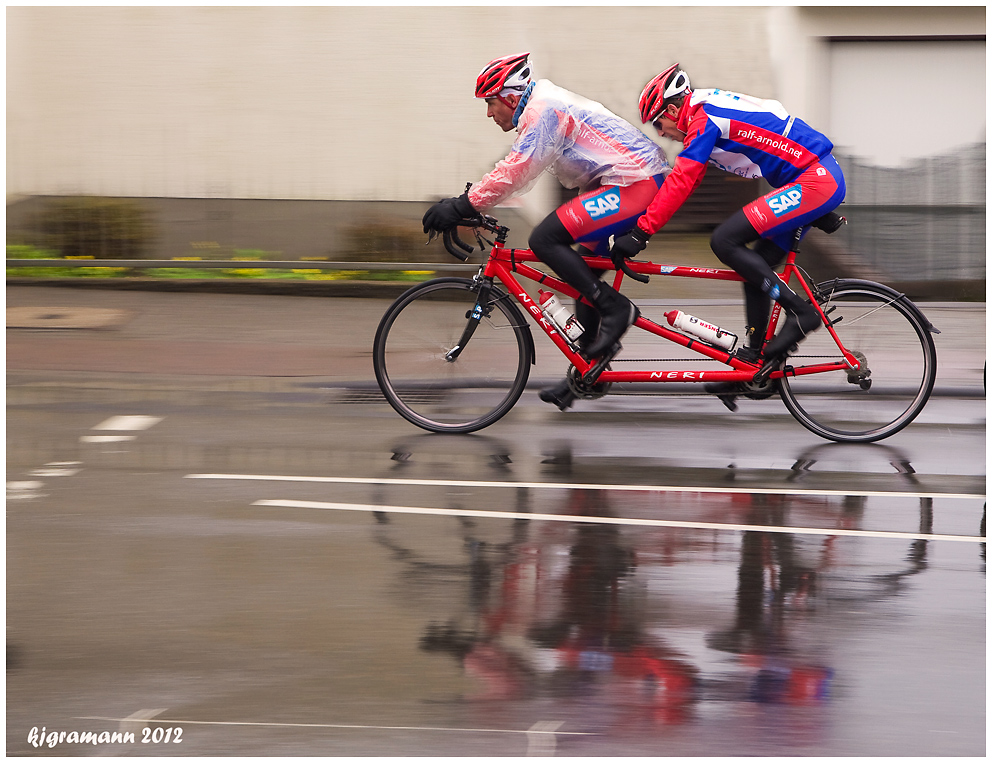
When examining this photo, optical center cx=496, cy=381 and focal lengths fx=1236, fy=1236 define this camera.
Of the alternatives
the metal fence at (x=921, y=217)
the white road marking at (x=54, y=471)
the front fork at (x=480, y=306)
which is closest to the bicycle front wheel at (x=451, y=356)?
the front fork at (x=480, y=306)

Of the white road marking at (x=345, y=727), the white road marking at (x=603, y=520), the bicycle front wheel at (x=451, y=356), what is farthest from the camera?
the bicycle front wheel at (x=451, y=356)

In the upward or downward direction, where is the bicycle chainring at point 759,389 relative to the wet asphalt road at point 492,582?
upward

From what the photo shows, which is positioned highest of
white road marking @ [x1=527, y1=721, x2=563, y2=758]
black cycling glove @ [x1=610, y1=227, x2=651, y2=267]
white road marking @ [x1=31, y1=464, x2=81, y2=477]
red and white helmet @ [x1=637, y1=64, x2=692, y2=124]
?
red and white helmet @ [x1=637, y1=64, x2=692, y2=124]

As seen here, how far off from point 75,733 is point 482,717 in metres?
1.20

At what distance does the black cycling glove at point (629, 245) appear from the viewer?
6891 millimetres

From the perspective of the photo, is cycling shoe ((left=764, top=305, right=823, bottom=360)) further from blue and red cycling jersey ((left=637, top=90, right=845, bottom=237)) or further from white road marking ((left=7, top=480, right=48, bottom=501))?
white road marking ((left=7, top=480, right=48, bottom=501))

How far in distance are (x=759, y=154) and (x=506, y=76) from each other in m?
1.48

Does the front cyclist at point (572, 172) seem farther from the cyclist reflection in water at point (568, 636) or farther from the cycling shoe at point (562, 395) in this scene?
the cyclist reflection in water at point (568, 636)

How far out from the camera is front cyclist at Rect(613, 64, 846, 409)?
22.1 ft

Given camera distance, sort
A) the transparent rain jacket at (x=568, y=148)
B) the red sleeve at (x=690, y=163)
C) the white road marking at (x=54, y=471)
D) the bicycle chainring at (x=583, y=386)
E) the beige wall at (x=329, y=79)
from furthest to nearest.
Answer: the beige wall at (x=329, y=79)
the bicycle chainring at (x=583, y=386)
the transparent rain jacket at (x=568, y=148)
the red sleeve at (x=690, y=163)
the white road marking at (x=54, y=471)

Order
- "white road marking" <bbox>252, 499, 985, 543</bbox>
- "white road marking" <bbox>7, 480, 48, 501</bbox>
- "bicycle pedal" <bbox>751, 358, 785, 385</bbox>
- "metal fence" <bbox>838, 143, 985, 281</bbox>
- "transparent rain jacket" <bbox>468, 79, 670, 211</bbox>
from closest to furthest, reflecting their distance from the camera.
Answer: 1. "white road marking" <bbox>252, 499, 985, 543</bbox>
2. "white road marking" <bbox>7, 480, 48, 501</bbox>
3. "transparent rain jacket" <bbox>468, 79, 670, 211</bbox>
4. "bicycle pedal" <bbox>751, 358, 785, 385</bbox>
5. "metal fence" <bbox>838, 143, 985, 281</bbox>

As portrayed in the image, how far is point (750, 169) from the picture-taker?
7.03m

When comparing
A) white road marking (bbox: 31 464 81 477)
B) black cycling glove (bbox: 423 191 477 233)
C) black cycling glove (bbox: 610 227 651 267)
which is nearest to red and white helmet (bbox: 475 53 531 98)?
black cycling glove (bbox: 423 191 477 233)

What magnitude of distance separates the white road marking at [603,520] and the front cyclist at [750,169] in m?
1.79
